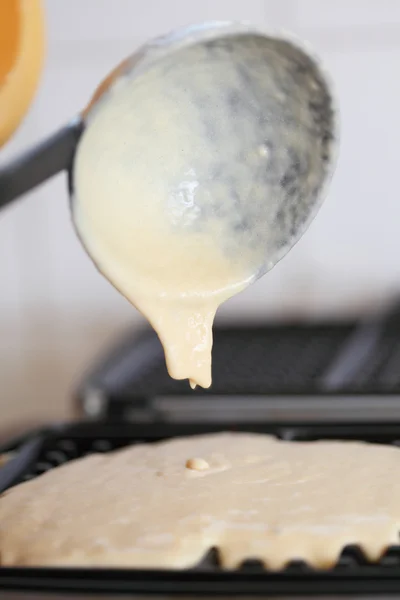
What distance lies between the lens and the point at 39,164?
0.64 meters

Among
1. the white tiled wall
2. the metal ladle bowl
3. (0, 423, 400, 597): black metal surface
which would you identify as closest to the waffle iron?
(0, 423, 400, 597): black metal surface

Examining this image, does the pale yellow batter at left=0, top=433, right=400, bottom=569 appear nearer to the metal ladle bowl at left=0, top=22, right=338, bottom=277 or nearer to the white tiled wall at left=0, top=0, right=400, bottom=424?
the metal ladle bowl at left=0, top=22, right=338, bottom=277

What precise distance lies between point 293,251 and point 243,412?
51 centimetres

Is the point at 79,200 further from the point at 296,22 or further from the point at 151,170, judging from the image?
the point at 296,22

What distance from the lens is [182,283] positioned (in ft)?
2.53

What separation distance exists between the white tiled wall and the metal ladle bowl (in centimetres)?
84

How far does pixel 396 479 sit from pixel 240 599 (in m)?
0.23

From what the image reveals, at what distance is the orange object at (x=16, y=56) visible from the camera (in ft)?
2.38

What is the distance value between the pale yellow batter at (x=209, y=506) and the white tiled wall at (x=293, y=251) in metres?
0.73

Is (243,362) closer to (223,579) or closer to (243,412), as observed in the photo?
(243,412)

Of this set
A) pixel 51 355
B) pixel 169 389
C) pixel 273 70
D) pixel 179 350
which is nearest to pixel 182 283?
pixel 179 350

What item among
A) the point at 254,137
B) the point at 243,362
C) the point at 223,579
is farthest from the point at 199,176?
the point at 243,362

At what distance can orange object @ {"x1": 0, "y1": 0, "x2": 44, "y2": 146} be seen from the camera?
28.6 inches

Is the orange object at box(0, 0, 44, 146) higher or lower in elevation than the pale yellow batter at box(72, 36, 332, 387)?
higher
